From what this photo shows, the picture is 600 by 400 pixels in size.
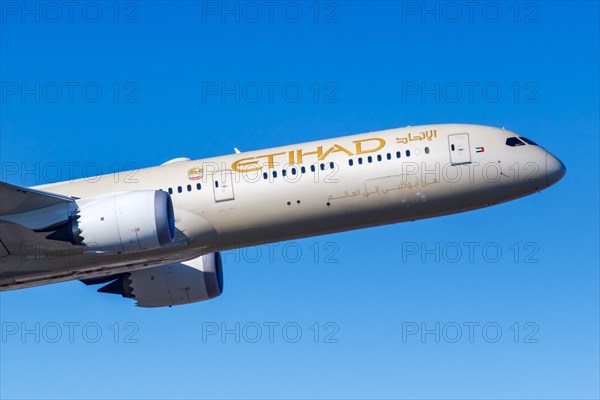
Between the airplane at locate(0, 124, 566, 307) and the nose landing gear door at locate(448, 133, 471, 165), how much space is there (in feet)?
0.13

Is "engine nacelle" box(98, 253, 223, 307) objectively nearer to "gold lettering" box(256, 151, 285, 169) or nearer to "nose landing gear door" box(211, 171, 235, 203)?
"nose landing gear door" box(211, 171, 235, 203)

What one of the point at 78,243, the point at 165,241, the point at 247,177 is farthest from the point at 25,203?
the point at 247,177

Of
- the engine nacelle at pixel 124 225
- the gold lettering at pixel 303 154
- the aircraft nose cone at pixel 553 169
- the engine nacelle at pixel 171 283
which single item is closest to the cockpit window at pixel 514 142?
the aircraft nose cone at pixel 553 169

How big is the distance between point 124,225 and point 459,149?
43.3 feet

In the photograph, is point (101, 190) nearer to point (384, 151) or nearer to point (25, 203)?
point (25, 203)

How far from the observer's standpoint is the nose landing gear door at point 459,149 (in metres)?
43.0

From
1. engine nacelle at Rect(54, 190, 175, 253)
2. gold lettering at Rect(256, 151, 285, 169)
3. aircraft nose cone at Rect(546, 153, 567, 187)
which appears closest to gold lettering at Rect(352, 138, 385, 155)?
gold lettering at Rect(256, 151, 285, 169)

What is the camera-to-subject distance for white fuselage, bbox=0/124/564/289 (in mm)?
42750

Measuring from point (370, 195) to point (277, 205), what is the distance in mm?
3603

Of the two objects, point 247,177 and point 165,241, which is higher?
point 247,177

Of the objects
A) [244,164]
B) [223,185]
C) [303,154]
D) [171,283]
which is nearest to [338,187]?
[303,154]

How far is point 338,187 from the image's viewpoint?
4275cm

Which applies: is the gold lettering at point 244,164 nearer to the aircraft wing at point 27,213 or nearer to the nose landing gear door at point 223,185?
the nose landing gear door at point 223,185

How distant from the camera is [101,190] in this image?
45188 millimetres
